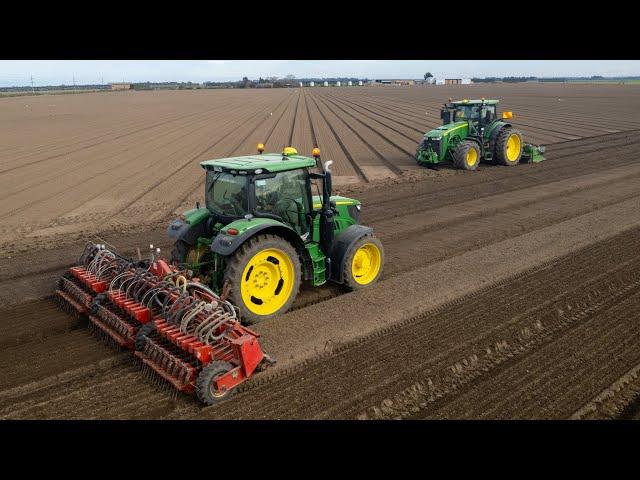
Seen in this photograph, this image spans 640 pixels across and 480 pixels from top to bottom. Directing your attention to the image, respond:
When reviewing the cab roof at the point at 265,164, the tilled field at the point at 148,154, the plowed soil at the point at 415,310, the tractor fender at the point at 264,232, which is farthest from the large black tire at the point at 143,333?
the tilled field at the point at 148,154

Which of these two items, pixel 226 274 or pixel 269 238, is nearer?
pixel 226 274

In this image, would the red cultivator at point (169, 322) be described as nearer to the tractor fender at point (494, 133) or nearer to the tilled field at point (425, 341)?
the tilled field at point (425, 341)

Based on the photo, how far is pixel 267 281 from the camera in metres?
6.32

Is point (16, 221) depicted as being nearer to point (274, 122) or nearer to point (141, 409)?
point (141, 409)

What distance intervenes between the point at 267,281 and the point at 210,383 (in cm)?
186

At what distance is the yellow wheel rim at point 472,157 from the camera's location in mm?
16609

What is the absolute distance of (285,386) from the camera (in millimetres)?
5062

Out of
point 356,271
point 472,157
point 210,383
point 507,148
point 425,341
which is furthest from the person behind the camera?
point 507,148

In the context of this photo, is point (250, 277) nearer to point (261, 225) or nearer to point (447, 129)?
point (261, 225)

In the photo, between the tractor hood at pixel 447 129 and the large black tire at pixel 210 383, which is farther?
the tractor hood at pixel 447 129

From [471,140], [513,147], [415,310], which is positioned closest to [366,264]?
[415,310]

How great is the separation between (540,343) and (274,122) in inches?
1160

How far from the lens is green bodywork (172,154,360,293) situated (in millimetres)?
6129

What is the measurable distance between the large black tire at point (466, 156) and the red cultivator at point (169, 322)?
12338 mm
